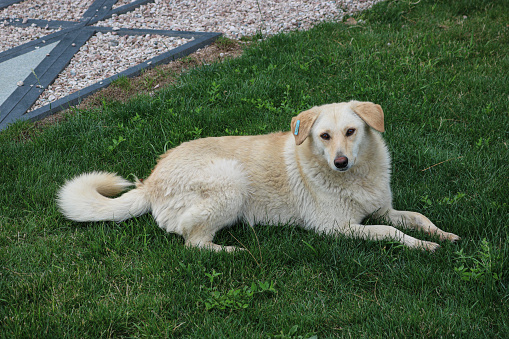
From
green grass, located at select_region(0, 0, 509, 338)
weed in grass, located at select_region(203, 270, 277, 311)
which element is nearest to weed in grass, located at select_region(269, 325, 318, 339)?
green grass, located at select_region(0, 0, 509, 338)

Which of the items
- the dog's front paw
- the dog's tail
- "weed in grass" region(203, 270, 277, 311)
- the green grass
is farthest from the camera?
the dog's tail

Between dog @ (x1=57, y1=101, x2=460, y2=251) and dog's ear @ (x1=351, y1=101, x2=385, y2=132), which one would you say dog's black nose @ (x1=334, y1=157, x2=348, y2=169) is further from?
dog's ear @ (x1=351, y1=101, x2=385, y2=132)

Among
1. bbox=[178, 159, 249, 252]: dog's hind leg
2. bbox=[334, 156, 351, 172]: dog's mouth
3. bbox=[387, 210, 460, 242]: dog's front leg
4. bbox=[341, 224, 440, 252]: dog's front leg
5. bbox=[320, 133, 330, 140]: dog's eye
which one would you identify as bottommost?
bbox=[387, 210, 460, 242]: dog's front leg

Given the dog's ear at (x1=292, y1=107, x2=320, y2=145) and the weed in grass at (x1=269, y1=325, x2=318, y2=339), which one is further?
the dog's ear at (x1=292, y1=107, x2=320, y2=145)

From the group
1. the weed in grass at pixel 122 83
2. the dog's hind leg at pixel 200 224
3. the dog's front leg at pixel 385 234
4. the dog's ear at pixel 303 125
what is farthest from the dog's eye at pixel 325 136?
the weed in grass at pixel 122 83

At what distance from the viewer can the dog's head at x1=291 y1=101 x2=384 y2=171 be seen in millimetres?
3143

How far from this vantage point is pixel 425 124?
176 inches

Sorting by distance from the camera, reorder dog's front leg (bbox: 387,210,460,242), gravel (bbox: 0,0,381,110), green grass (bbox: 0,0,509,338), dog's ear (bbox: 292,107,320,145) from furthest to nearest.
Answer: gravel (bbox: 0,0,381,110)
dog's ear (bbox: 292,107,320,145)
dog's front leg (bbox: 387,210,460,242)
green grass (bbox: 0,0,509,338)

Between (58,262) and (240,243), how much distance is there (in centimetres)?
125

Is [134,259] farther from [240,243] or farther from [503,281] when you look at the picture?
[503,281]

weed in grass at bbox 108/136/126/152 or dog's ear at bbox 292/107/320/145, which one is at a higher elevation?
dog's ear at bbox 292/107/320/145

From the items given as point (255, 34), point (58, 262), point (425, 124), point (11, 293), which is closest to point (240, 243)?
point (58, 262)

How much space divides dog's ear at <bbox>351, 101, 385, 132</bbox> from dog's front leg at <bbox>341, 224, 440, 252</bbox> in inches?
27.1

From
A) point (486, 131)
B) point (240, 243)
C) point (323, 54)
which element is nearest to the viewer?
point (240, 243)
